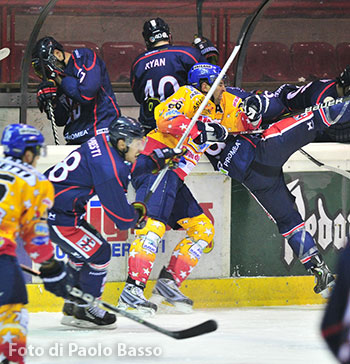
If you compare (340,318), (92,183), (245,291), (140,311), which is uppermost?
(340,318)

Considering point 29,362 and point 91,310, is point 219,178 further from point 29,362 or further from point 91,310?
point 29,362

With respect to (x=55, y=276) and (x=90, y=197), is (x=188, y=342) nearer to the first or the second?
(x=90, y=197)

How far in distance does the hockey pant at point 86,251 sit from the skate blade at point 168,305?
537 millimetres

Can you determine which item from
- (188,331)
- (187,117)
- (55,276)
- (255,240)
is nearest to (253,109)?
(187,117)

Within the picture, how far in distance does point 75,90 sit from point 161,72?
502mm

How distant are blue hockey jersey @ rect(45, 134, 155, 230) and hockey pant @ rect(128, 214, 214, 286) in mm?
515

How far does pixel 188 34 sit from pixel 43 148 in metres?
3.80

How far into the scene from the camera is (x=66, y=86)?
4.97 meters

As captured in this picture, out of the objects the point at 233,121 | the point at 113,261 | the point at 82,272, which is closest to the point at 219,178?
the point at 233,121

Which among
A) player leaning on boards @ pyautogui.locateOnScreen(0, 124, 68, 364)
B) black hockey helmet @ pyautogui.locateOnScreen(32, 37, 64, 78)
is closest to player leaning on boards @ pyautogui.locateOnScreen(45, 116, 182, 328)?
player leaning on boards @ pyautogui.locateOnScreen(0, 124, 68, 364)

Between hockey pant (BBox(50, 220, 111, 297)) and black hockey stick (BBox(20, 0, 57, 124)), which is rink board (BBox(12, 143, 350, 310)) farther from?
black hockey stick (BBox(20, 0, 57, 124))

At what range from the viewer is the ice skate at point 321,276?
4.96 meters

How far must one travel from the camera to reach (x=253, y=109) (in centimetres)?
498

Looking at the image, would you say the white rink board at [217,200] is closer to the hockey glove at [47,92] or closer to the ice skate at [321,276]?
the ice skate at [321,276]
